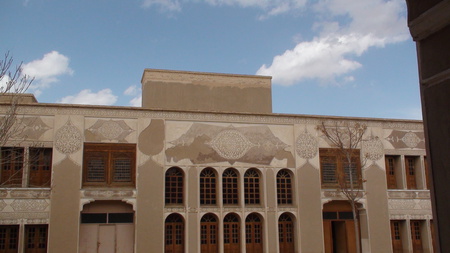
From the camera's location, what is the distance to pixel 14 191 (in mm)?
18812

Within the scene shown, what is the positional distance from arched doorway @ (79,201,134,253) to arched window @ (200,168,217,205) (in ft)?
10.4

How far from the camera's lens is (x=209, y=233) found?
20.8 m

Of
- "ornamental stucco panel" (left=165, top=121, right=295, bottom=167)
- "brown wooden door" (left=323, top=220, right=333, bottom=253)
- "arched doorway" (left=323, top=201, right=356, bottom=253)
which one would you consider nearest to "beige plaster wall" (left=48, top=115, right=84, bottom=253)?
"ornamental stucco panel" (left=165, top=121, right=295, bottom=167)

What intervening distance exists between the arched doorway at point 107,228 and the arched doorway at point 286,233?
21.7 ft

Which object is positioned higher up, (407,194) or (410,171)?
(410,171)

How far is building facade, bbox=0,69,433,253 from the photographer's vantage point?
19.3 meters

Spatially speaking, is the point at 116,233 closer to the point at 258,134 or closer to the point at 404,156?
the point at 258,134

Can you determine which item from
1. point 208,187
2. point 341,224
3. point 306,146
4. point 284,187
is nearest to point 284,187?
point 284,187

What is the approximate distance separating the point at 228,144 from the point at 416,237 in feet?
34.2

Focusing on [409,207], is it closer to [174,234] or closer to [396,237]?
[396,237]

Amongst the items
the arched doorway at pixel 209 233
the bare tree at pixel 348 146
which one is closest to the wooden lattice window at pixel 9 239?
the arched doorway at pixel 209 233

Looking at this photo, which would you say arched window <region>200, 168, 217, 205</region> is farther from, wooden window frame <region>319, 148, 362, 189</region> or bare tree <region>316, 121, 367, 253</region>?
bare tree <region>316, 121, 367, 253</region>

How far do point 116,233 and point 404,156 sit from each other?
1434 cm

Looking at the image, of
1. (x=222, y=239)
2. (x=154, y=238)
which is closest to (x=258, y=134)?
(x=222, y=239)
